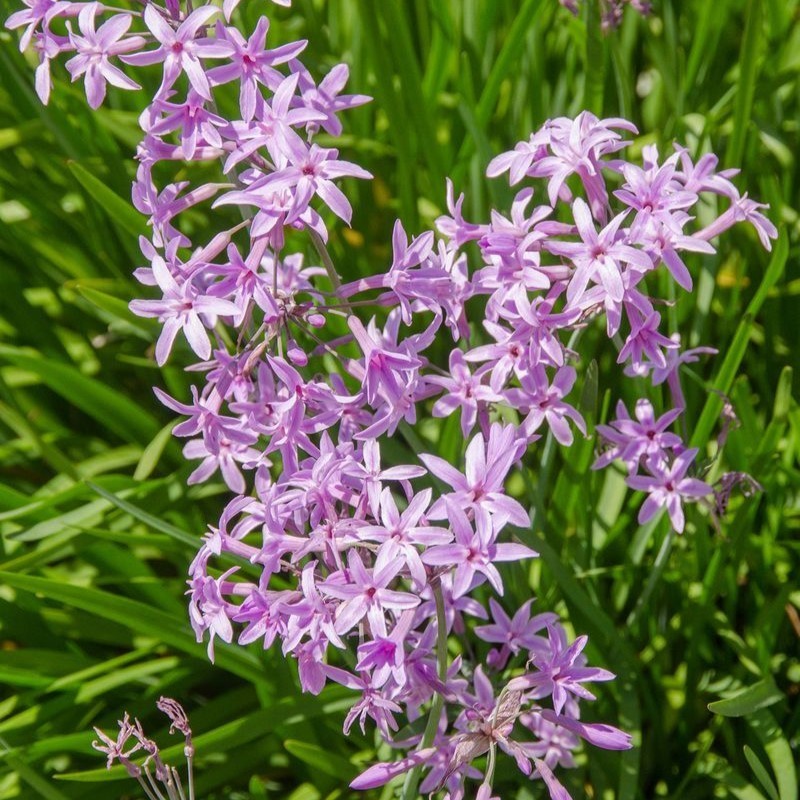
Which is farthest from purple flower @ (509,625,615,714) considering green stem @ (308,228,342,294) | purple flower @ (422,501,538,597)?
green stem @ (308,228,342,294)

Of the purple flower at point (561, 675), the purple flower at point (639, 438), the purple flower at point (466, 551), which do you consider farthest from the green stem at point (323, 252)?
the purple flower at point (561, 675)

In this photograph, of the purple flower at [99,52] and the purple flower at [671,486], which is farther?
the purple flower at [671,486]

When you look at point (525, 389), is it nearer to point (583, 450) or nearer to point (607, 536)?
point (583, 450)

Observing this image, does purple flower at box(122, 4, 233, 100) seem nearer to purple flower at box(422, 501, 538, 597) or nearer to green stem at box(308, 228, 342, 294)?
green stem at box(308, 228, 342, 294)

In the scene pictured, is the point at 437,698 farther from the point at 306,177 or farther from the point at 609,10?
the point at 609,10

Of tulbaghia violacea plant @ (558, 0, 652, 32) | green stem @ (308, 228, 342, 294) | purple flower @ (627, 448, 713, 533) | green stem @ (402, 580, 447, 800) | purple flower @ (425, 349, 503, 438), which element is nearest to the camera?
green stem @ (402, 580, 447, 800)

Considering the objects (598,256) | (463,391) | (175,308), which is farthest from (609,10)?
(175,308)

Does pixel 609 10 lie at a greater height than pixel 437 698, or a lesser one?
greater

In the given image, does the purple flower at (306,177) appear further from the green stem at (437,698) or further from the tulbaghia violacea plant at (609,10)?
the tulbaghia violacea plant at (609,10)
